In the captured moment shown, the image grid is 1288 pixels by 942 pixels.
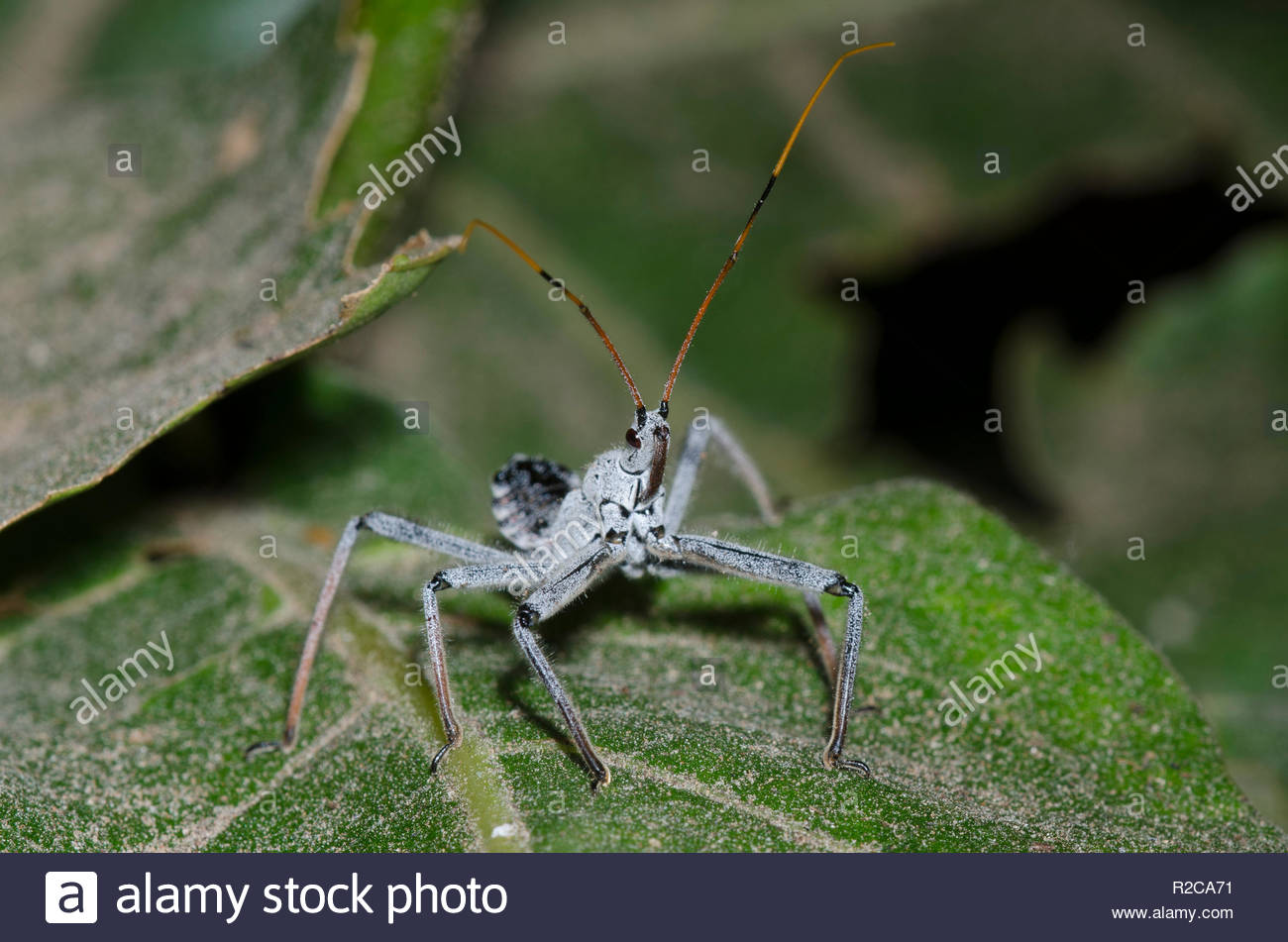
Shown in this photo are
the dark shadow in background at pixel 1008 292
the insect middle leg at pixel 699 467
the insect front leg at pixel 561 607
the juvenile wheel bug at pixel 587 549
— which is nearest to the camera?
the insect front leg at pixel 561 607

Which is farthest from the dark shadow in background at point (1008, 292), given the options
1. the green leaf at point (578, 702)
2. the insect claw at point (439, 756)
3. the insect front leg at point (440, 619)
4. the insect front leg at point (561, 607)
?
the insect claw at point (439, 756)

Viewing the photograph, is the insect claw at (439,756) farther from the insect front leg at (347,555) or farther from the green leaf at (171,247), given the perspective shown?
the green leaf at (171,247)

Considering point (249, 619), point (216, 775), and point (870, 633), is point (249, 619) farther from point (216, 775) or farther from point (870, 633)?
A: point (870, 633)

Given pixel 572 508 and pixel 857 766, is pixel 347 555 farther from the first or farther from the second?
pixel 857 766

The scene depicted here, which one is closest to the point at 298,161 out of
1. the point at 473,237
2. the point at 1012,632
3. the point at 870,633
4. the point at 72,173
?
the point at 72,173

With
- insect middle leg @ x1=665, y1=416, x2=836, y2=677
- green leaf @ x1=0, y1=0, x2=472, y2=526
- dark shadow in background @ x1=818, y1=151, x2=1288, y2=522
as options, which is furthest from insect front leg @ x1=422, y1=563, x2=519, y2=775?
dark shadow in background @ x1=818, y1=151, x2=1288, y2=522

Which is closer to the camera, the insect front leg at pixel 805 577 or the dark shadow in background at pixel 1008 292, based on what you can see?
the insect front leg at pixel 805 577

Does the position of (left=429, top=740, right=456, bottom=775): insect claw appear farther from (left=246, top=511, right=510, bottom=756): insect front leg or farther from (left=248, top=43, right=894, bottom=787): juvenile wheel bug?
(left=246, top=511, right=510, bottom=756): insect front leg

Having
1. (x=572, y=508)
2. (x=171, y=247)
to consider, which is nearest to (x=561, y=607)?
(x=572, y=508)

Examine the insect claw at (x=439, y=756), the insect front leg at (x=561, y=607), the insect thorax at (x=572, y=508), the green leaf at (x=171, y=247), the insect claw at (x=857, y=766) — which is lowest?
the insect claw at (x=857, y=766)
